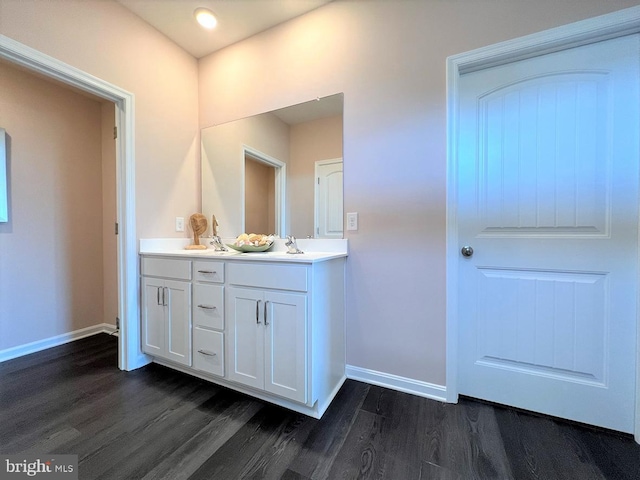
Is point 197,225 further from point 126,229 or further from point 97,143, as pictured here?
point 97,143

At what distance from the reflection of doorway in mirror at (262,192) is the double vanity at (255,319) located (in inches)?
14.5

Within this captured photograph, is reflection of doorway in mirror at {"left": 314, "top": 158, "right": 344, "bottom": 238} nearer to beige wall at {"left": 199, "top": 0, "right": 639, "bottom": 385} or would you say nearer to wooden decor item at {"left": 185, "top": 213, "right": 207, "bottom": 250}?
beige wall at {"left": 199, "top": 0, "right": 639, "bottom": 385}

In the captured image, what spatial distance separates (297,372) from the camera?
1338mm

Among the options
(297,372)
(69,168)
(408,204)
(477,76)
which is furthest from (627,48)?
(69,168)

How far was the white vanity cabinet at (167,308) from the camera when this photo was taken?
1.73 meters

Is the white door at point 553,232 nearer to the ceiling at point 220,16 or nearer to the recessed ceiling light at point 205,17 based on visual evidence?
the ceiling at point 220,16

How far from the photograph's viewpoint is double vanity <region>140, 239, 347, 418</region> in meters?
1.34

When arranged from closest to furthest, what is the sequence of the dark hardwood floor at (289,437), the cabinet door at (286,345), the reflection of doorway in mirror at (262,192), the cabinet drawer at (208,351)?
1. the dark hardwood floor at (289,437)
2. the cabinet door at (286,345)
3. the cabinet drawer at (208,351)
4. the reflection of doorway in mirror at (262,192)

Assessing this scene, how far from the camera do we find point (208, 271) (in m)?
1.62

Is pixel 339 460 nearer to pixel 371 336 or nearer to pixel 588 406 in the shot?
pixel 371 336

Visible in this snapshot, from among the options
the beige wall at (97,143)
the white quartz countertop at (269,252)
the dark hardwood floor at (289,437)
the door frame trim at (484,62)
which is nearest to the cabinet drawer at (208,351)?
the dark hardwood floor at (289,437)

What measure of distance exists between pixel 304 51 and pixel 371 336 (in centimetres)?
208

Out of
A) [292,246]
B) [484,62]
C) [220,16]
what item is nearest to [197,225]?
[292,246]

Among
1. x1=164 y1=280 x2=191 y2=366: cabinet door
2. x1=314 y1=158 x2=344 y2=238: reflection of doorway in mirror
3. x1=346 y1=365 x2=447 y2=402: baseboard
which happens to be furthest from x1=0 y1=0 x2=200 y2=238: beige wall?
x1=346 y1=365 x2=447 y2=402: baseboard
